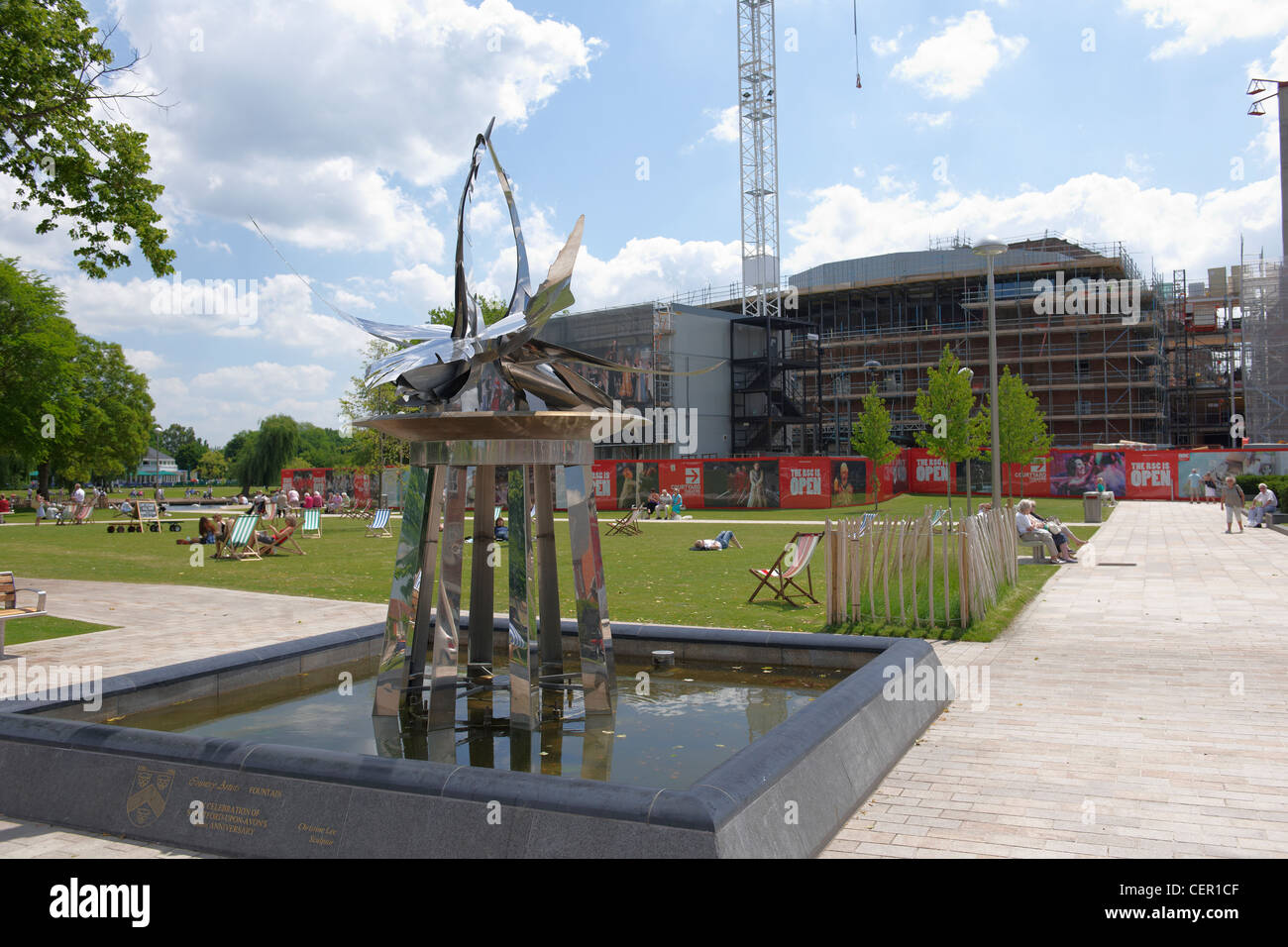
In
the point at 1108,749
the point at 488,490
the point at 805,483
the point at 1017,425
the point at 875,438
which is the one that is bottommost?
the point at 1108,749

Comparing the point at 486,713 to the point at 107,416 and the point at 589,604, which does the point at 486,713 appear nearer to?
the point at 589,604

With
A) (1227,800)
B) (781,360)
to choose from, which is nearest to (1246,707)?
(1227,800)

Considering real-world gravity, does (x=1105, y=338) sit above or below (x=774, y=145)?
below

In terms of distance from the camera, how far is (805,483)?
134ft

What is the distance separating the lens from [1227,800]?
4.95 meters

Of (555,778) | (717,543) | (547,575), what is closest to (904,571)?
(547,575)

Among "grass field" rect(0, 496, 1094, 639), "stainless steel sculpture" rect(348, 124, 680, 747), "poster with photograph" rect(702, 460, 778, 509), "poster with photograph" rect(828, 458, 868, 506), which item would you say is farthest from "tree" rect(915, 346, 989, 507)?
"stainless steel sculpture" rect(348, 124, 680, 747)

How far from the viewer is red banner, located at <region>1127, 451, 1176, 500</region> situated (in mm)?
42406

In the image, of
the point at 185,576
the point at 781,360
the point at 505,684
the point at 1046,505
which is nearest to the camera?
the point at 505,684

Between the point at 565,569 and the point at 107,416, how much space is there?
5158 cm
